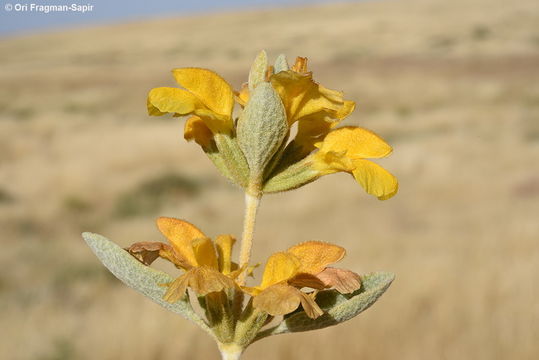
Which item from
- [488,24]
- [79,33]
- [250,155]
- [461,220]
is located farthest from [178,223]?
[79,33]

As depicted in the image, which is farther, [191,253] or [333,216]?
[333,216]

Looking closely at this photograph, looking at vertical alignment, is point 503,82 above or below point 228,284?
below

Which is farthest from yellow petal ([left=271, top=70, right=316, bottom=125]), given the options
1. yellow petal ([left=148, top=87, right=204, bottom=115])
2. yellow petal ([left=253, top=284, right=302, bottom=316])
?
yellow petal ([left=253, top=284, right=302, bottom=316])

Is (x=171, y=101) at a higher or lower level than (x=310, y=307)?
higher

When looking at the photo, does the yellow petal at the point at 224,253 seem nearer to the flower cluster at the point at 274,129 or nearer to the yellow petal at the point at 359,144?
the flower cluster at the point at 274,129

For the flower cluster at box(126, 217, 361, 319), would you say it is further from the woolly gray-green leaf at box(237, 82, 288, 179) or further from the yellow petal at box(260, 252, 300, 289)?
the woolly gray-green leaf at box(237, 82, 288, 179)

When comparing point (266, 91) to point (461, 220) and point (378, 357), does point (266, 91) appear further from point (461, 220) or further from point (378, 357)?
point (461, 220)

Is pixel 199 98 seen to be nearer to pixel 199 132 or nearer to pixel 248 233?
pixel 199 132

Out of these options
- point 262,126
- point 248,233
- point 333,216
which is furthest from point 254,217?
point 333,216
